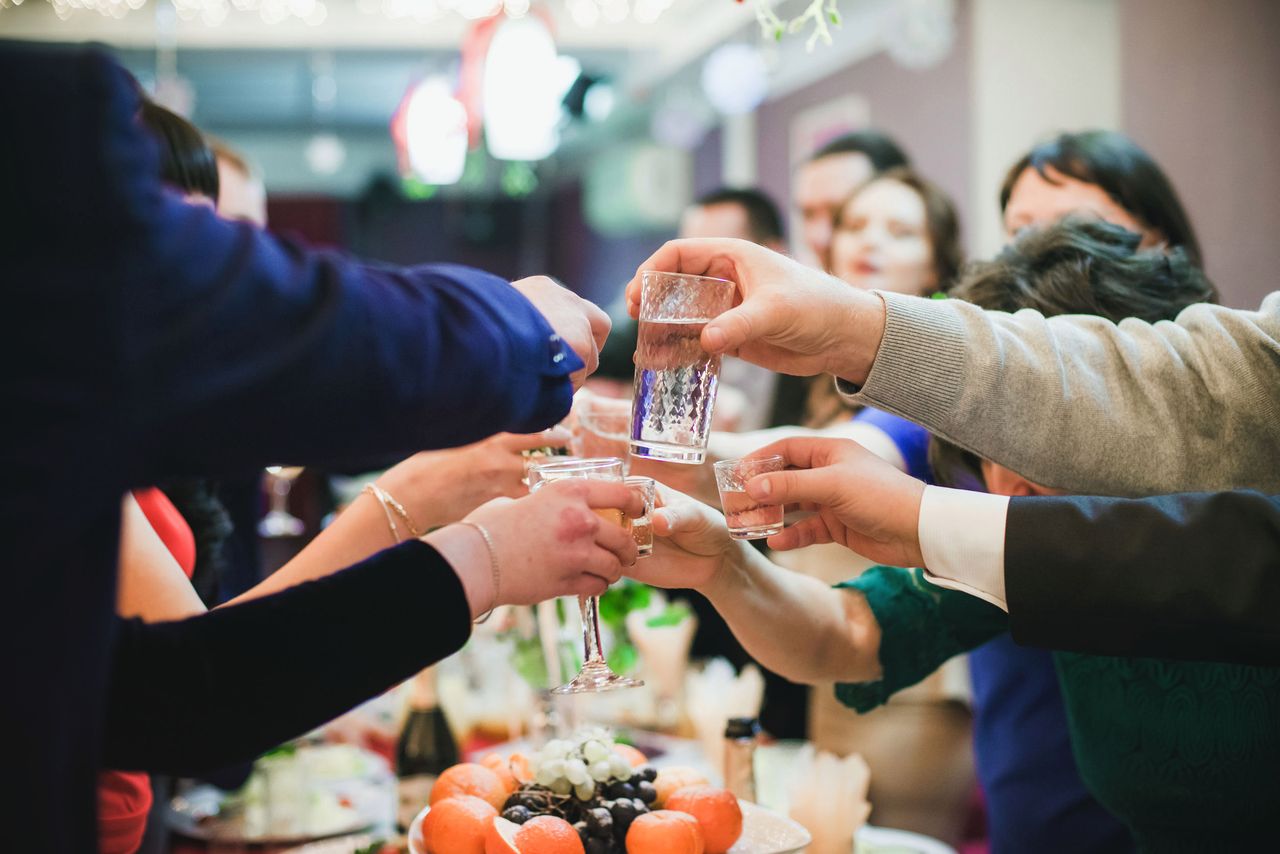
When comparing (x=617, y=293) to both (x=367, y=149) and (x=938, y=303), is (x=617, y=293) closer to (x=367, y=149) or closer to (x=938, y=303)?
(x=367, y=149)

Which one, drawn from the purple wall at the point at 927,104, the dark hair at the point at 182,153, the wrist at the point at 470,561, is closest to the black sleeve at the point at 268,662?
the wrist at the point at 470,561

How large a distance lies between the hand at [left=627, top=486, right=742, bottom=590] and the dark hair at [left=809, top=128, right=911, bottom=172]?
2.14 metres

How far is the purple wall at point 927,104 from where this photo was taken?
17.6 feet

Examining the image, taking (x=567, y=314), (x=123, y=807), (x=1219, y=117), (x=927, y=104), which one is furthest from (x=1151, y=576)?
(x=927, y=104)

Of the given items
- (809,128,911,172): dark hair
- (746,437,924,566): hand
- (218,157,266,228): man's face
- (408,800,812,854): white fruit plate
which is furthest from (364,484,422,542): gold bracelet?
(809,128,911,172): dark hair

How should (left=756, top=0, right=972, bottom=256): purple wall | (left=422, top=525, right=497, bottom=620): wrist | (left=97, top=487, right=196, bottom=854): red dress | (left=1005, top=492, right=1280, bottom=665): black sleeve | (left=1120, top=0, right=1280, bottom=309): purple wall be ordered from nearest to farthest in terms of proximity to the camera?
1. (left=422, top=525, right=497, bottom=620): wrist
2. (left=1005, top=492, right=1280, bottom=665): black sleeve
3. (left=97, top=487, right=196, bottom=854): red dress
4. (left=1120, top=0, right=1280, bottom=309): purple wall
5. (left=756, top=0, right=972, bottom=256): purple wall

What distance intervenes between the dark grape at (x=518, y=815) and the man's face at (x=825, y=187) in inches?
88.1

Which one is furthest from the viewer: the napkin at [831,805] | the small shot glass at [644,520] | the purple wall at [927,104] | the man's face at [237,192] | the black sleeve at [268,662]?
the purple wall at [927,104]

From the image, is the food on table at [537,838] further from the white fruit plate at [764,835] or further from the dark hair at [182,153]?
the dark hair at [182,153]

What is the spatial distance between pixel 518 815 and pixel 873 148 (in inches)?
100

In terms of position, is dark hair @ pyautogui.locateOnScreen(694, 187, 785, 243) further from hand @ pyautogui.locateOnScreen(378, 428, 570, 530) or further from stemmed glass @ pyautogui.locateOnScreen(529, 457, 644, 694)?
stemmed glass @ pyautogui.locateOnScreen(529, 457, 644, 694)

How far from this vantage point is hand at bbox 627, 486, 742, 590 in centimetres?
145

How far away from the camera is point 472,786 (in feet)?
4.60

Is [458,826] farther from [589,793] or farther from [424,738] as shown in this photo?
[424,738]
